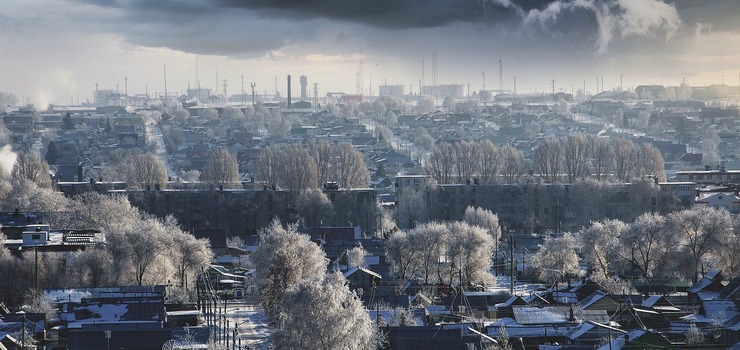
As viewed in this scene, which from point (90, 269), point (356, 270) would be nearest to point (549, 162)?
point (356, 270)

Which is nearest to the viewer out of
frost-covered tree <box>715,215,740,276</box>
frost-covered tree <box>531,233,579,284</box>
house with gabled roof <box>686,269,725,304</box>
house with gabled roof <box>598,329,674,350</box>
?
house with gabled roof <box>598,329,674,350</box>

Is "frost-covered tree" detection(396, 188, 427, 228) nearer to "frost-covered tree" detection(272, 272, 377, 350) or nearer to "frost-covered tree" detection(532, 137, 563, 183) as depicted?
"frost-covered tree" detection(532, 137, 563, 183)

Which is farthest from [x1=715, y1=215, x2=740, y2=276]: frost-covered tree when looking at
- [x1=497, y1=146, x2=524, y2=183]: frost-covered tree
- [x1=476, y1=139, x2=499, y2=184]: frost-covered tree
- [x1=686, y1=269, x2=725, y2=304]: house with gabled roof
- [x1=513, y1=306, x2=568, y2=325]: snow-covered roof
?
[x1=497, y1=146, x2=524, y2=183]: frost-covered tree

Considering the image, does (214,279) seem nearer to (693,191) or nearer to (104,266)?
(104,266)

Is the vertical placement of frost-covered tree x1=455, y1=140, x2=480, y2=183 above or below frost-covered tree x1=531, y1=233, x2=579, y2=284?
above

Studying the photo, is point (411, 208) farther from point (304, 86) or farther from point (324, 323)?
point (304, 86)

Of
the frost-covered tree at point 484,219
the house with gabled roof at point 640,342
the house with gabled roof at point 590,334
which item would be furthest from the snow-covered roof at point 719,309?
the frost-covered tree at point 484,219

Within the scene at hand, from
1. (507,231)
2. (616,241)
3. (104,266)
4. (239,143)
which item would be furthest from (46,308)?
(239,143)
